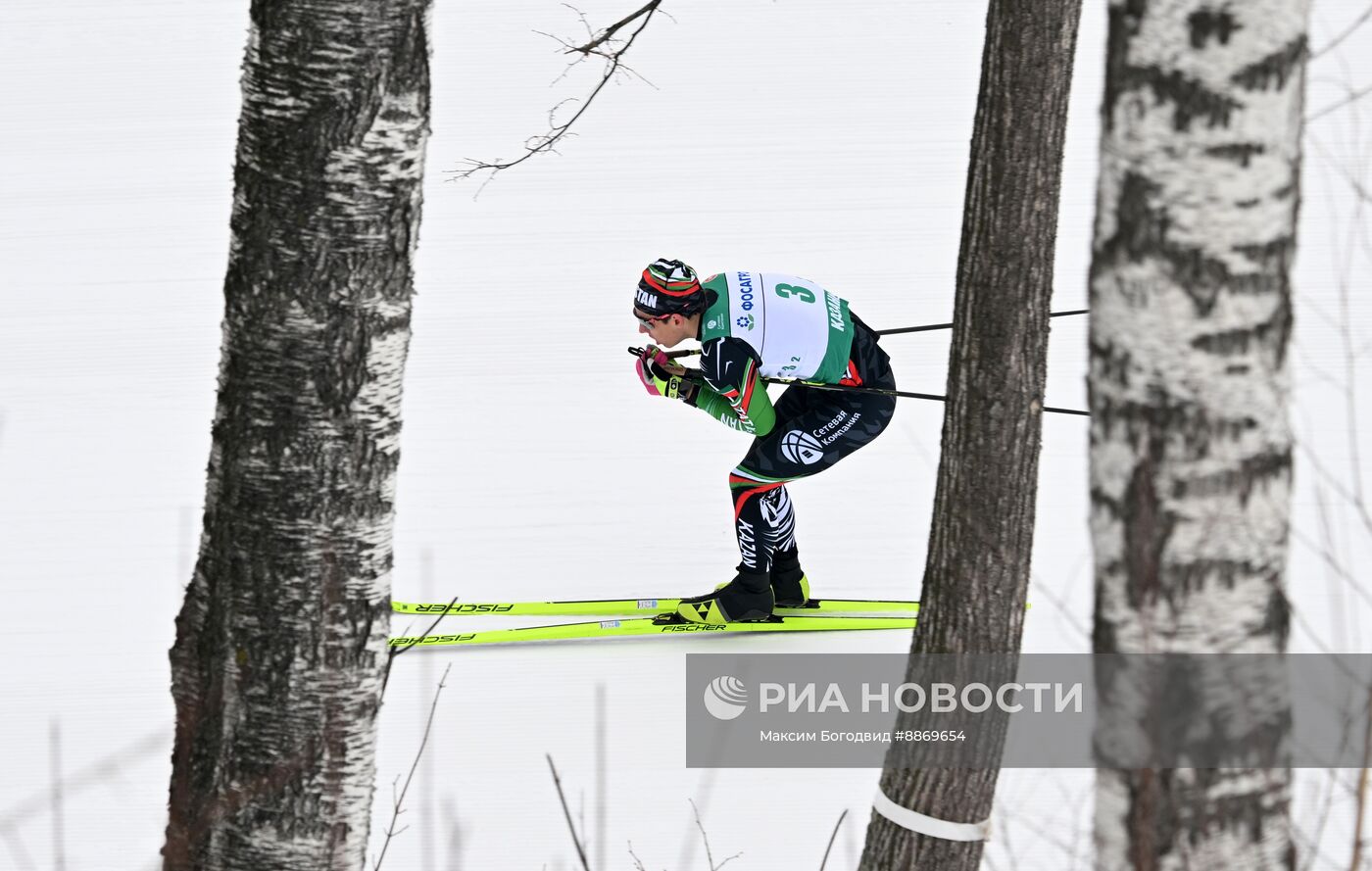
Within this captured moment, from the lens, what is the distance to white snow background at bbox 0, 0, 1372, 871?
163 inches

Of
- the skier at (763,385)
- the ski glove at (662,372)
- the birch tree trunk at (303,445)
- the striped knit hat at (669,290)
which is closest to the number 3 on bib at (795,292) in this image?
the skier at (763,385)

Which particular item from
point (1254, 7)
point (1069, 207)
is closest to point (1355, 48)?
point (1069, 207)

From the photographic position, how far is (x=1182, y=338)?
160 centimetres

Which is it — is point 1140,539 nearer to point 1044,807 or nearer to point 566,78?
point 1044,807

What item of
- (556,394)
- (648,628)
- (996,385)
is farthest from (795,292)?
(556,394)

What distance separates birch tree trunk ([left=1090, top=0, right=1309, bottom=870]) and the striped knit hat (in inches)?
120

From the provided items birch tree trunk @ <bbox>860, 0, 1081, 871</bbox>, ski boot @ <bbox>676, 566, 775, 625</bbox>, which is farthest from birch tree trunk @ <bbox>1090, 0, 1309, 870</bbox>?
ski boot @ <bbox>676, 566, 775, 625</bbox>

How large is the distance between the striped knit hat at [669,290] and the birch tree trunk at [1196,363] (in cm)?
305

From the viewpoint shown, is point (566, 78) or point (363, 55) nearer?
point (363, 55)

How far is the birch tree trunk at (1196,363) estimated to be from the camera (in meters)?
1.56

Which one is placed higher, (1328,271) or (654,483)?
(1328,271)

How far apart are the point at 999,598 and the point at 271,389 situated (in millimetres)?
1808
